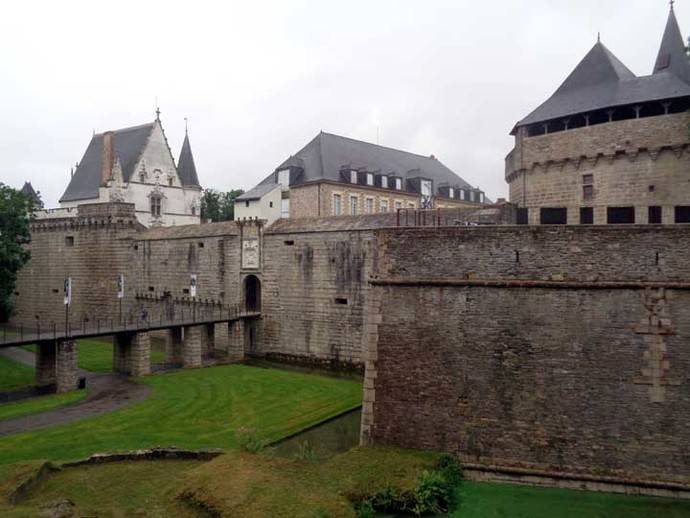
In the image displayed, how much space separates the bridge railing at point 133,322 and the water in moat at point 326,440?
10060 millimetres

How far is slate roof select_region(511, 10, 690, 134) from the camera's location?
2011 cm

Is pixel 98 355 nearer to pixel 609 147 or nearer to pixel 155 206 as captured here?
pixel 155 206

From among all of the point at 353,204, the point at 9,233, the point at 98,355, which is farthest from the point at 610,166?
the point at 98,355

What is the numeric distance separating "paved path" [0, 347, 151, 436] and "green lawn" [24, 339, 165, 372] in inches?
40.8

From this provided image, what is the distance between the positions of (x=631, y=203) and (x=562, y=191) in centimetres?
252

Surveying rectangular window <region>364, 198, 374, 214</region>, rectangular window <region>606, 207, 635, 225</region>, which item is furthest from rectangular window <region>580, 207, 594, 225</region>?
rectangular window <region>364, 198, 374, 214</region>

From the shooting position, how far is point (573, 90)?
2298 centimetres

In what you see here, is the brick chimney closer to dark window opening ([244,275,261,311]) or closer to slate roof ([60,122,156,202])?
slate roof ([60,122,156,202])

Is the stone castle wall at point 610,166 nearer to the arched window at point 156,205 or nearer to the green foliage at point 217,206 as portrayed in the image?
the arched window at point 156,205

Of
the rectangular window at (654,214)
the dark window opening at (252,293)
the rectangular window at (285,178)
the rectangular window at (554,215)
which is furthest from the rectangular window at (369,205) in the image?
the rectangular window at (654,214)

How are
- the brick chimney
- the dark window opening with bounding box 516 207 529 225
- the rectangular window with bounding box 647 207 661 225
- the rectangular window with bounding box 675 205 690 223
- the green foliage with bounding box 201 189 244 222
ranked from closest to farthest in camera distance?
the rectangular window with bounding box 675 205 690 223 → the rectangular window with bounding box 647 207 661 225 → the dark window opening with bounding box 516 207 529 225 → the brick chimney → the green foliage with bounding box 201 189 244 222

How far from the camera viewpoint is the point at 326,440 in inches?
613

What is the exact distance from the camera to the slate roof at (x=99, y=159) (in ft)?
130

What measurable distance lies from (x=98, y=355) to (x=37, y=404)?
9.24 meters
